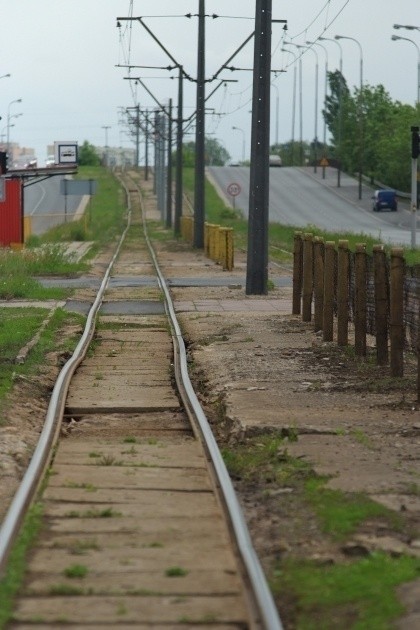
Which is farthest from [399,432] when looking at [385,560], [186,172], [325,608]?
[186,172]

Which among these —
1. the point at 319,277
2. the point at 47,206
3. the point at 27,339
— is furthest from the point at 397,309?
the point at 47,206

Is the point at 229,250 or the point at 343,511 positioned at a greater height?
the point at 343,511

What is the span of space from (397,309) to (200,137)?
3461 centimetres

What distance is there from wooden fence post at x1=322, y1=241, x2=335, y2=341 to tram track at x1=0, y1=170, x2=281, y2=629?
15.4 feet

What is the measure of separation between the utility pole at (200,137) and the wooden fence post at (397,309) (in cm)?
3039

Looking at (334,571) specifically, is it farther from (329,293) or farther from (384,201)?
(384,201)

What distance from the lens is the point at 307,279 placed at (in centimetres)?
2103

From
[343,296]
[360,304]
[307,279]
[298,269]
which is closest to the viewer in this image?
[360,304]

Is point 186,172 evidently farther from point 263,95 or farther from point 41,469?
point 41,469

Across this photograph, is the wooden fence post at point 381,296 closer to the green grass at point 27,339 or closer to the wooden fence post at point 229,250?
the green grass at point 27,339

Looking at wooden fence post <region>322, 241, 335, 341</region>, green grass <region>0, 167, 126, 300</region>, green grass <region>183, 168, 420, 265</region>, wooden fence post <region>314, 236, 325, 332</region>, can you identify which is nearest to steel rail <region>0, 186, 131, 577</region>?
wooden fence post <region>322, 241, 335, 341</region>

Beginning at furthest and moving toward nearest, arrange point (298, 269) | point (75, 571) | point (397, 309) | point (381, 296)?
point (298, 269), point (381, 296), point (397, 309), point (75, 571)

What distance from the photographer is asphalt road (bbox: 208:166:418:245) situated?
249 ft

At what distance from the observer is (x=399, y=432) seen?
1120cm
